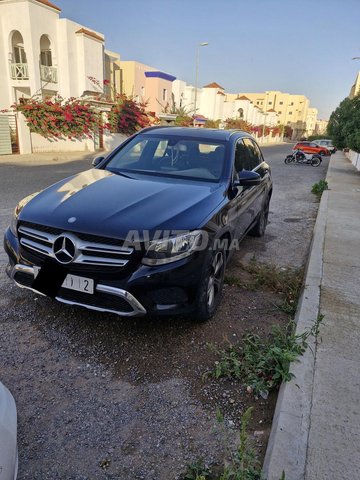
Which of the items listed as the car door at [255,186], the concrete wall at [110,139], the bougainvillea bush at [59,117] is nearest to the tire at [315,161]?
the concrete wall at [110,139]

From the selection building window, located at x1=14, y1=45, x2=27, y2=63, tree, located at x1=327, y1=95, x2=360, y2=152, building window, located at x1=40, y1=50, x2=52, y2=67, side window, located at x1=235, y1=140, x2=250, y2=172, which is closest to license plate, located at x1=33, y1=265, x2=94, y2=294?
side window, located at x1=235, y1=140, x2=250, y2=172

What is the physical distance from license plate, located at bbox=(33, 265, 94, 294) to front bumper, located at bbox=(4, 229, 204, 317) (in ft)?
0.09

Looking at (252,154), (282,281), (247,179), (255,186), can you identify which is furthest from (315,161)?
(247,179)

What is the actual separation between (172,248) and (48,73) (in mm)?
22312

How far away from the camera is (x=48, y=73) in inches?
845

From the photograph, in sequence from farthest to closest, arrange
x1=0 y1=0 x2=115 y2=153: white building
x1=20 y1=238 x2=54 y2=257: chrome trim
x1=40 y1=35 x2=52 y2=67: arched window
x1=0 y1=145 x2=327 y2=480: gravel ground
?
x1=40 y1=35 x2=52 y2=67: arched window
x1=0 y1=0 x2=115 y2=153: white building
x1=20 y1=238 x2=54 y2=257: chrome trim
x1=0 y1=145 x2=327 y2=480: gravel ground

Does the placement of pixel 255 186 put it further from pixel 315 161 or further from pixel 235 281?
pixel 315 161

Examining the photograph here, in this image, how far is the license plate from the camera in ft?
8.91

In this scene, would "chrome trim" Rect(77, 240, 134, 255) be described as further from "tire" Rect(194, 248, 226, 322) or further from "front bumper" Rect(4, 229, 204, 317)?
"tire" Rect(194, 248, 226, 322)

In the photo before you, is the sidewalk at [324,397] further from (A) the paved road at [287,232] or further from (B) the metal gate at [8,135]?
(B) the metal gate at [8,135]

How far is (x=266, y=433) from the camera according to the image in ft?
7.42

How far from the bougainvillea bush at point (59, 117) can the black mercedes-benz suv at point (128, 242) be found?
57.2 ft

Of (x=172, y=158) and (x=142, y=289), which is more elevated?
(x=172, y=158)

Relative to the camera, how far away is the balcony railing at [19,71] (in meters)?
20.1
